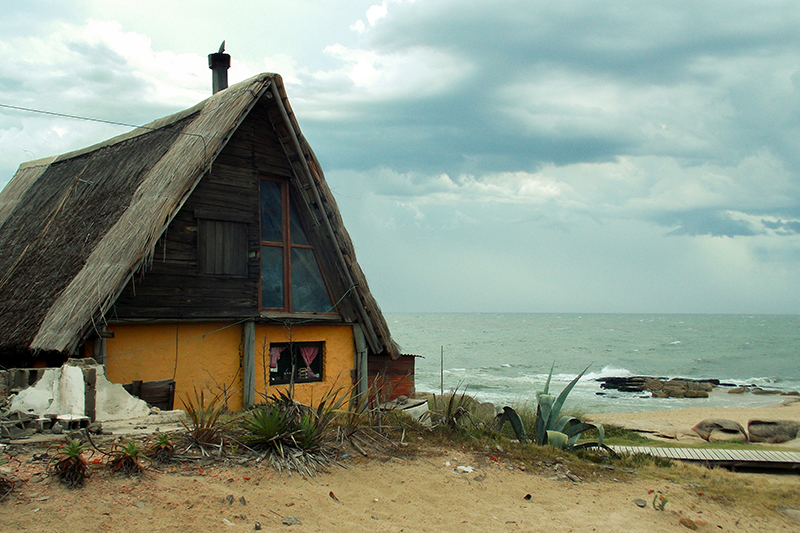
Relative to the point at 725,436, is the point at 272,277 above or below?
above

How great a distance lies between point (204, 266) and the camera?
1018cm

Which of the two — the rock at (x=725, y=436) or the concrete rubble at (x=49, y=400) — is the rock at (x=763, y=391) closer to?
the rock at (x=725, y=436)

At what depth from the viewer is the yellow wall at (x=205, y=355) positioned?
9.43 meters

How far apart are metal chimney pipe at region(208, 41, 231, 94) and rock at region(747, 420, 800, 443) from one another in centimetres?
1677

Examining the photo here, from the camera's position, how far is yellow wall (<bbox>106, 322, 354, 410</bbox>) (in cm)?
943

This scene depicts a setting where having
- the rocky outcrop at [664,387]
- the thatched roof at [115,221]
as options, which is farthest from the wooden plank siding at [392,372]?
the rocky outcrop at [664,387]

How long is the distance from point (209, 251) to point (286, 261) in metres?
1.56

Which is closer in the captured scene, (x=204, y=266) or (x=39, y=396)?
(x=39, y=396)

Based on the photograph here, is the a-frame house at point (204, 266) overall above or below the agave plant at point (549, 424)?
above

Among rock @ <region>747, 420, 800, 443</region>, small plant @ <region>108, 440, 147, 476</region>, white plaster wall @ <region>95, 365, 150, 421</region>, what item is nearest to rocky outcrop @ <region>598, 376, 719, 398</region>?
rock @ <region>747, 420, 800, 443</region>

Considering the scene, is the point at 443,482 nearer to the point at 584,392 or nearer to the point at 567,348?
the point at 584,392

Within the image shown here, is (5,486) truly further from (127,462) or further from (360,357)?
(360,357)

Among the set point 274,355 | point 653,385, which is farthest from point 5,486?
point 653,385

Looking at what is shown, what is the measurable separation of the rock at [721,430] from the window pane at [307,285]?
12.0m
